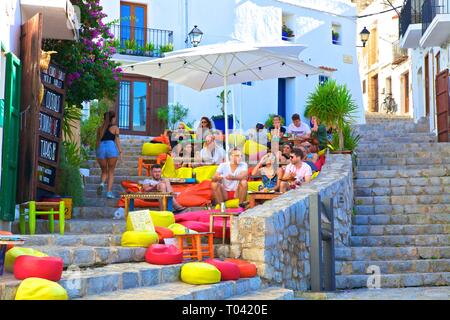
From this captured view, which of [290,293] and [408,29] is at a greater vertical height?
[408,29]

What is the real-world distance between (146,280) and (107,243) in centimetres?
147

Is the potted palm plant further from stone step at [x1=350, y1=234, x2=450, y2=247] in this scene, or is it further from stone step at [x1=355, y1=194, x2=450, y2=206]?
stone step at [x1=350, y1=234, x2=450, y2=247]

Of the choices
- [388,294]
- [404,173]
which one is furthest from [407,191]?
[388,294]

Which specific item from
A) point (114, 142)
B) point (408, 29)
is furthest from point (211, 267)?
point (408, 29)

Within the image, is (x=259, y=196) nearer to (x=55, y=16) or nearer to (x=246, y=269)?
(x=246, y=269)

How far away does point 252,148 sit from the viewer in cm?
1569

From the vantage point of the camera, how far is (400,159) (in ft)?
53.4

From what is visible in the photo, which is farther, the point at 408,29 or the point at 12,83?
the point at 408,29

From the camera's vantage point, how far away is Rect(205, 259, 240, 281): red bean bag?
8.20m

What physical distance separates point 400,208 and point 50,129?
5584 millimetres

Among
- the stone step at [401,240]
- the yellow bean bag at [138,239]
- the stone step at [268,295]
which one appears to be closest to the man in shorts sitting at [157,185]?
the stone step at [401,240]

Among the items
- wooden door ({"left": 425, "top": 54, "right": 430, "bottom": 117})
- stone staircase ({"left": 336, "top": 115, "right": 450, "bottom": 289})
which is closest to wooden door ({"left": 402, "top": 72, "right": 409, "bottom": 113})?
wooden door ({"left": 425, "top": 54, "right": 430, "bottom": 117})

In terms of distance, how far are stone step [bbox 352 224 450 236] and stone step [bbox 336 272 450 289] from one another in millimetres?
1711
